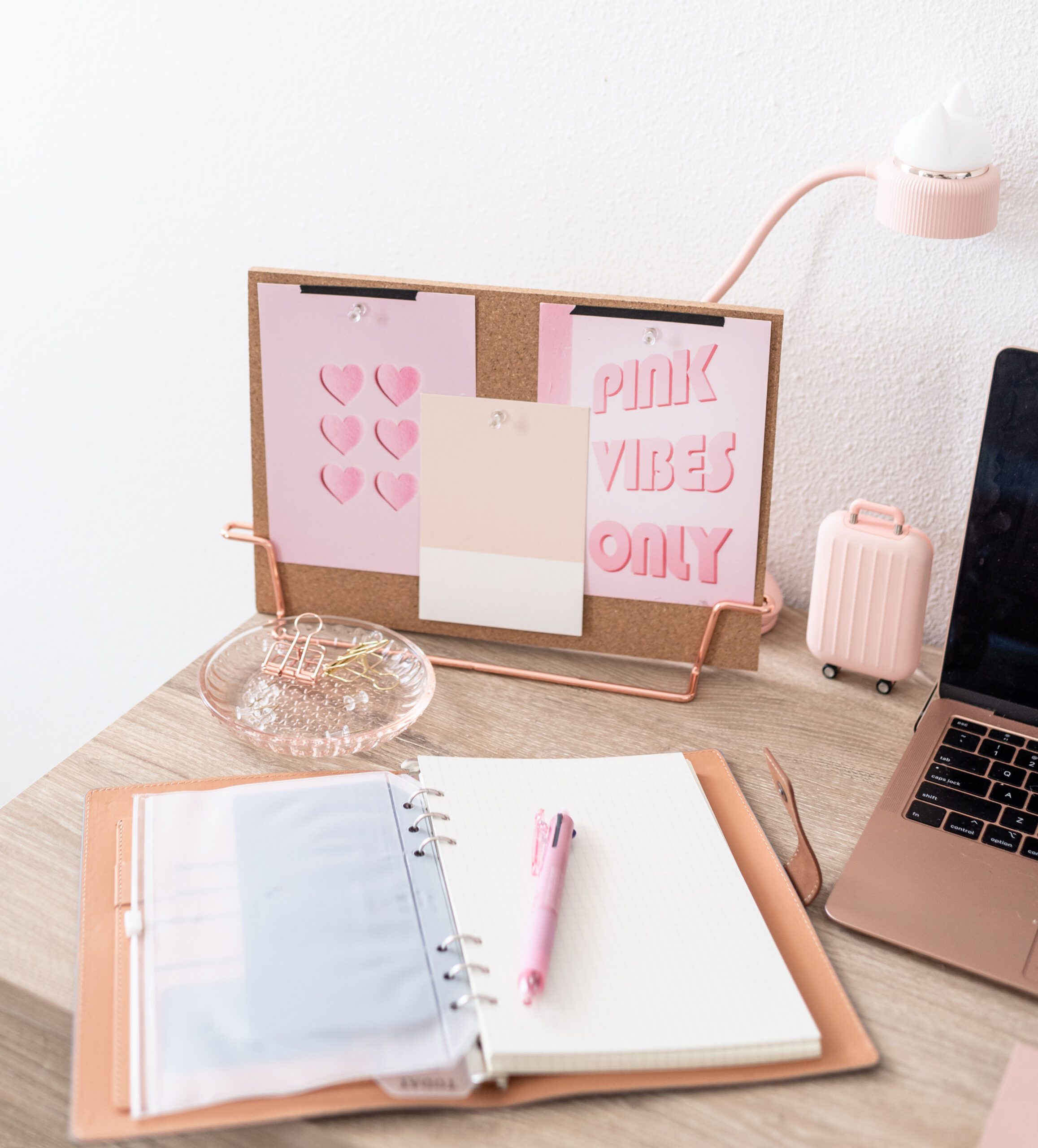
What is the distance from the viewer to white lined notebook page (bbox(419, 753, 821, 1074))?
52 centimetres

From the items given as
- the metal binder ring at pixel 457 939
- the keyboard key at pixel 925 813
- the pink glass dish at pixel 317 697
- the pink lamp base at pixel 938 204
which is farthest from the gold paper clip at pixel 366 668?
the pink lamp base at pixel 938 204

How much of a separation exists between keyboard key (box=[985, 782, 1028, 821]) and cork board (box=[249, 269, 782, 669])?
0.19m

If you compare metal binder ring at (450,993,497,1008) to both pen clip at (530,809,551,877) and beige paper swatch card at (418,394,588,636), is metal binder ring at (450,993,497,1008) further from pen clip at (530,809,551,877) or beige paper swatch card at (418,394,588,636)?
beige paper swatch card at (418,394,588,636)

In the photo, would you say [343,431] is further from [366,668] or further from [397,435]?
[366,668]

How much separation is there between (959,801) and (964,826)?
0.02m

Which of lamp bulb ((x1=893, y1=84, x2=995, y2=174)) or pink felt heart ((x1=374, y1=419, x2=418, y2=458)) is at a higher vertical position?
lamp bulb ((x1=893, y1=84, x2=995, y2=174))

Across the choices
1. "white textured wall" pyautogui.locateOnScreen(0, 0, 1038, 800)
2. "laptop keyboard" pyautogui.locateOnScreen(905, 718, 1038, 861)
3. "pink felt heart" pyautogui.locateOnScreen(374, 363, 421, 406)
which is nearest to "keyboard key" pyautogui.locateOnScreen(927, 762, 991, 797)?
"laptop keyboard" pyautogui.locateOnScreen(905, 718, 1038, 861)

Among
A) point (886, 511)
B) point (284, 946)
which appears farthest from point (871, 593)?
point (284, 946)

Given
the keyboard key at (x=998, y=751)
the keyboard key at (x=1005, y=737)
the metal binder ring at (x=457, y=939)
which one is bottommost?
the metal binder ring at (x=457, y=939)

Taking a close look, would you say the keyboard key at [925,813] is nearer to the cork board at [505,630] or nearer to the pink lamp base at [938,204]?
the cork board at [505,630]

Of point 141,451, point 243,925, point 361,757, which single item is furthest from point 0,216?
point 243,925

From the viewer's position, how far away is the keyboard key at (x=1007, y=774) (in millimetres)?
688

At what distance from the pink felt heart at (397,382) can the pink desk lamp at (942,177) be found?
338mm

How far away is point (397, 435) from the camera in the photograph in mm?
811
